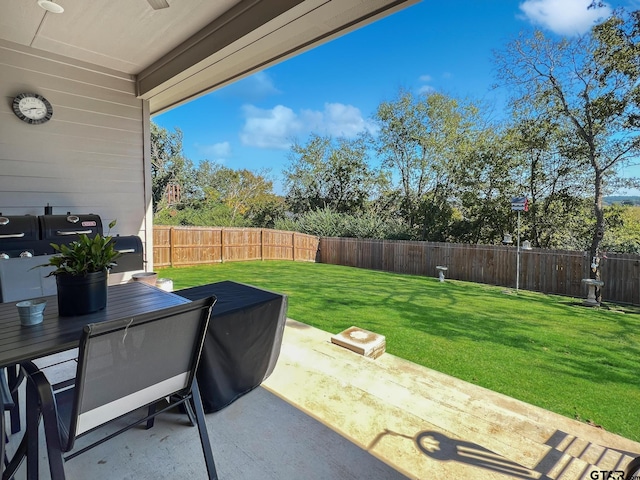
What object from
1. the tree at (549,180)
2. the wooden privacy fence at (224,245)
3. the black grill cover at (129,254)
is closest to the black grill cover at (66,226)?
the black grill cover at (129,254)

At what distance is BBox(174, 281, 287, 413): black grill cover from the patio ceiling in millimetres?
1867

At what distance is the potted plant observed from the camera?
144 centimetres

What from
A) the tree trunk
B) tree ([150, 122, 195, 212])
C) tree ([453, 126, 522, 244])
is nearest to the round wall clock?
the tree trunk

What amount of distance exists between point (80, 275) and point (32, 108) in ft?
8.99

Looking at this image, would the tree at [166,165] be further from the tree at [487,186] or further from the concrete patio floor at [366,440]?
the concrete patio floor at [366,440]

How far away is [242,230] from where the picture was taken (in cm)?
1076

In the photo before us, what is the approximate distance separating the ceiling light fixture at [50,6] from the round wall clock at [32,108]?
1.02 metres

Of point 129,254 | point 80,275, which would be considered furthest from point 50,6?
point 80,275

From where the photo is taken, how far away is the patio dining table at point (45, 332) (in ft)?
3.66

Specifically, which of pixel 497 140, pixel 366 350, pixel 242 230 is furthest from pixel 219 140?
pixel 366 350

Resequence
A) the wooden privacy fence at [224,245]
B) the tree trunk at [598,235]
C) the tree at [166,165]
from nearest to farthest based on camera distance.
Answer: the tree trunk at [598,235] < the wooden privacy fence at [224,245] < the tree at [166,165]

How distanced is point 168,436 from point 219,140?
24784 mm

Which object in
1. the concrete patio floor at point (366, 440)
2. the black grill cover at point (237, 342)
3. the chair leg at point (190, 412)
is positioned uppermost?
the black grill cover at point (237, 342)

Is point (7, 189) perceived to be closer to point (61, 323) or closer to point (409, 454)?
point (61, 323)
